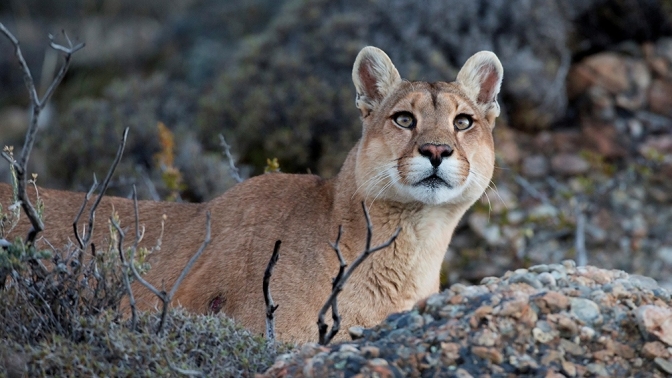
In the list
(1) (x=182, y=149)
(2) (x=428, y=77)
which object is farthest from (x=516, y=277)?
(2) (x=428, y=77)

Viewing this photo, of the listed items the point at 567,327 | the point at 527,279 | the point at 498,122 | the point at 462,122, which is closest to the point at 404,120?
the point at 462,122

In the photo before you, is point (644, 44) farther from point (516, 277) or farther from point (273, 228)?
point (516, 277)

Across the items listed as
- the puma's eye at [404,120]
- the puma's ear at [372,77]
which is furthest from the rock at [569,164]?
the puma's eye at [404,120]

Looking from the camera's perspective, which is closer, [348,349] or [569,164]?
[348,349]

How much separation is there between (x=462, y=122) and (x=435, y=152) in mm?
642

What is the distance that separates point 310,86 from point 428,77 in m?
1.59

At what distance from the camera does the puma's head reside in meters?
5.88

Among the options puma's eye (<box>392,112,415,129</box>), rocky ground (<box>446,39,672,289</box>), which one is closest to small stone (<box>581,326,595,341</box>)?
puma's eye (<box>392,112,415,129</box>)

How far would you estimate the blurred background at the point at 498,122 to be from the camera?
11.0 metres

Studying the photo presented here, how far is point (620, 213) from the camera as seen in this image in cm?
1140

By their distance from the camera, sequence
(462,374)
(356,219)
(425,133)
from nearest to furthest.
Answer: (462,374) → (425,133) → (356,219)

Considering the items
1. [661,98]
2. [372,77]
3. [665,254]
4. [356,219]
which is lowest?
[665,254]

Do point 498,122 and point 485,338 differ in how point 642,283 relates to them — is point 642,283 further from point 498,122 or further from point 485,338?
point 498,122

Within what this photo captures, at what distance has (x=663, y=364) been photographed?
3879mm
